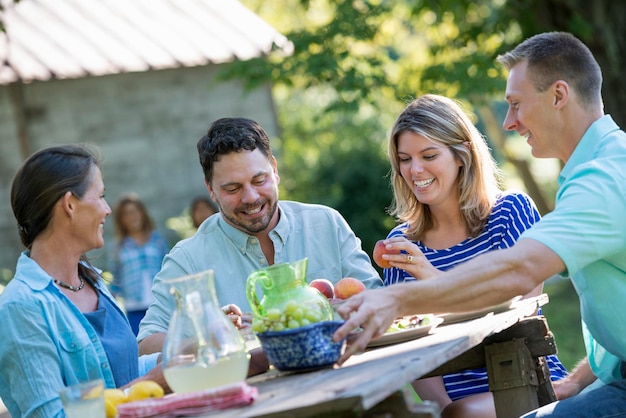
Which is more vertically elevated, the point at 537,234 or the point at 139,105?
the point at 139,105

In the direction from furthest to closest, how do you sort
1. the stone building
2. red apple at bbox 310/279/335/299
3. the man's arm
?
the stone building, red apple at bbox 310/279/335/299, the man's arm

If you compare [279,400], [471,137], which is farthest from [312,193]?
[279,400]

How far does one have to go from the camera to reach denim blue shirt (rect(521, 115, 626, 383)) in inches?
126

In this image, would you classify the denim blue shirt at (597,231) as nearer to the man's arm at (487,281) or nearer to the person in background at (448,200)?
the man's arm at (487,281)

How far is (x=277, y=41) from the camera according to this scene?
1129 cm

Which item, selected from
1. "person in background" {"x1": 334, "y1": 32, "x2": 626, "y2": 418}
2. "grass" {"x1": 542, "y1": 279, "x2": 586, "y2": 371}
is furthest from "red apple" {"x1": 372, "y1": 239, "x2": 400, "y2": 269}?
"grass" {"x1": 542, "y1": 279, "x2": 586, "y2": 371}

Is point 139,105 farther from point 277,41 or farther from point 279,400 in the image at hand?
point 279,400

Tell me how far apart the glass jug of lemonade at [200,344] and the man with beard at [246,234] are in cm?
168

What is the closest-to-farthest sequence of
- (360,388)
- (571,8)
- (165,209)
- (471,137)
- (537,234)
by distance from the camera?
(360,388) → (537,234) → (471,137) → (571,8) → (165,209)

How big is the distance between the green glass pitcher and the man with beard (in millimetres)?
1525

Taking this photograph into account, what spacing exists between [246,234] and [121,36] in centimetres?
927

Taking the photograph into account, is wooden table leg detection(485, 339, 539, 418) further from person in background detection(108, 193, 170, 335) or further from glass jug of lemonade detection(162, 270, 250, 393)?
person in background detection(108, 193, 170, 335)

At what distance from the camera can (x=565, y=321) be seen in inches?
483

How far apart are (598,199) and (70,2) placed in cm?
1225
